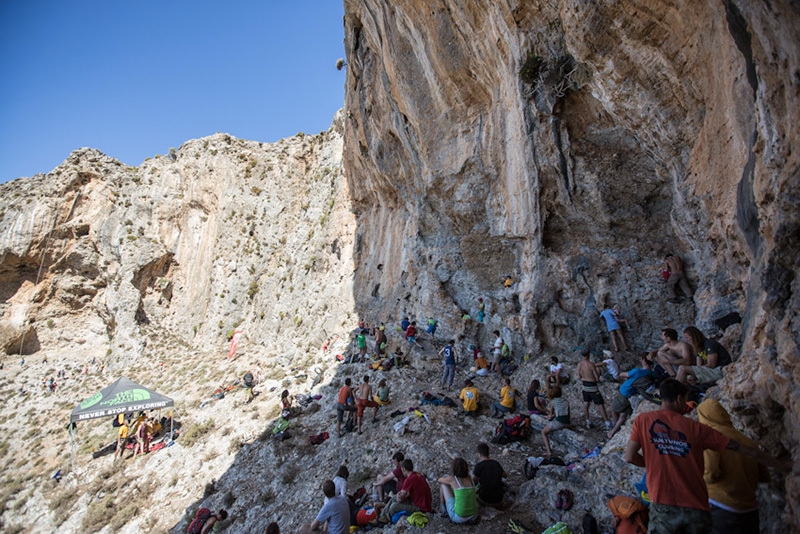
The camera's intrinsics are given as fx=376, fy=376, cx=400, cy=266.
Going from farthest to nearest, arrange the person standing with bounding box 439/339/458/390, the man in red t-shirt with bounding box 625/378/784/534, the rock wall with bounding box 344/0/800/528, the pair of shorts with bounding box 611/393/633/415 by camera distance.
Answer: the person standing with bounding box 439/339/458/390 → the pair of shorts with bounding box 611/393/633/415 → the rock wall with bounding box 344/0/800/528 → the man in red t-shirt with bounding box 625/378/784/534

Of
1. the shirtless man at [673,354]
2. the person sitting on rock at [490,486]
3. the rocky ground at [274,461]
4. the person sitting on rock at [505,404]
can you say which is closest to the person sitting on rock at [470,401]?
the rocky ground at [274,461]

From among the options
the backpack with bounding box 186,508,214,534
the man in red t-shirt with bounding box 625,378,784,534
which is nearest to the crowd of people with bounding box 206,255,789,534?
the man in red t-shirt with bounding box 625,378,784,534

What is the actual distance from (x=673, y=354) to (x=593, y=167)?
18.6 ft

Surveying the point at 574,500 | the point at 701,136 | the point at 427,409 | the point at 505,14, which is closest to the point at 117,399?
the point at 427,409

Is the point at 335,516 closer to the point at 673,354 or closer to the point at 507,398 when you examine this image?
the point at 507,398

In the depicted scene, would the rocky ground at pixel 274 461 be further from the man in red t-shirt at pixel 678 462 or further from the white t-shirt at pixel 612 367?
the man in red t-shirt at pixel 678 462

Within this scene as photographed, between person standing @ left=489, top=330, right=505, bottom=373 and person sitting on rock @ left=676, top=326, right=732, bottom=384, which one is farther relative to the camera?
person standing @ left=489, top=330, right=505, bottom=373

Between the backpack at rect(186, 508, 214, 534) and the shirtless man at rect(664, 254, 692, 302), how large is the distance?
12.5m

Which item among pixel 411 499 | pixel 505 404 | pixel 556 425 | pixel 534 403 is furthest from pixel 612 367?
pixel 411 499

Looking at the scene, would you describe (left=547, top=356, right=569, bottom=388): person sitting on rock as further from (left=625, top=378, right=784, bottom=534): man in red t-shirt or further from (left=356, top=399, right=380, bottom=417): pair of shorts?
(left=625, top=378, right=784, bottom=534): man in red t-shirt

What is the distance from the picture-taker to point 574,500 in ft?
17.9

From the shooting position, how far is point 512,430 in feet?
26.6

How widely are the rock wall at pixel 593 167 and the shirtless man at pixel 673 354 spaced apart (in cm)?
84

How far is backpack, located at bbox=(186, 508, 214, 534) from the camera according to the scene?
29.8ft
